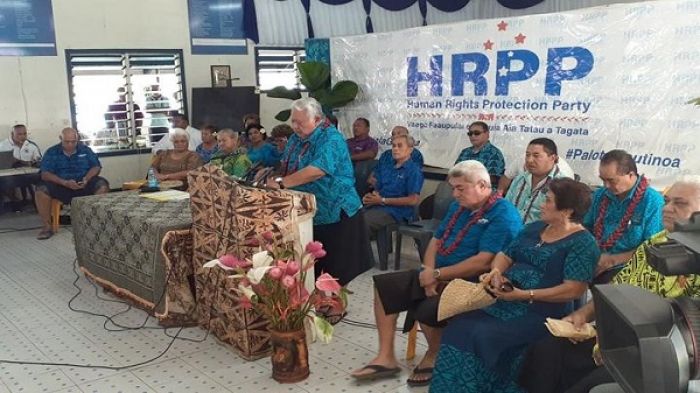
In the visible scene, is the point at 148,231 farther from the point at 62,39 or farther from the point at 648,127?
the point at 62,39

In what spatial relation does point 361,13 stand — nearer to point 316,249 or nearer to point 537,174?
point 537,174

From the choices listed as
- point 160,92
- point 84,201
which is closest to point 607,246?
point 84,201

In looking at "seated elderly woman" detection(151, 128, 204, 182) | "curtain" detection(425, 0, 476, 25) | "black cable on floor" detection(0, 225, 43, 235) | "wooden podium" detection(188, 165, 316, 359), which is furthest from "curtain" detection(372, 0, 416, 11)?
"wooden podium" detection(188, 165, 316, 359)

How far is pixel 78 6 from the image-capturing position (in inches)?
298

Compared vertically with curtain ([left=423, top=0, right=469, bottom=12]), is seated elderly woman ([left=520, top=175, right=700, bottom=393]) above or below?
below

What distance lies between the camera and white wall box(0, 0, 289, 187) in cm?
733

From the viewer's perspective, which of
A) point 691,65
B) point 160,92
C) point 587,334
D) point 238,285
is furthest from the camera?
point 160,92

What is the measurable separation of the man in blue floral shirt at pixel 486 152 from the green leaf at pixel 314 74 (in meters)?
2.43

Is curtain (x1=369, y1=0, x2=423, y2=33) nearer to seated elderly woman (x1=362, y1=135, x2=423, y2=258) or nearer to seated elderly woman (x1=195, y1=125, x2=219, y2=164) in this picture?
seated elderly woman (x1=195, y1=125, x2=219, y2=164)

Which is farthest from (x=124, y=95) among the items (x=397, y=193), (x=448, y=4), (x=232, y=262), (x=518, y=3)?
(x=518, y=3)

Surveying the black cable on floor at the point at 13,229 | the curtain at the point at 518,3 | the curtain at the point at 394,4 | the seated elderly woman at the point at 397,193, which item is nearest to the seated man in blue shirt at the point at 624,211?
the seated elderly woman at the point at 397,193

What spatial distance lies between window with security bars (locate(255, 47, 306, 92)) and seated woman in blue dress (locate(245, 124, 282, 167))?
10.3 ft

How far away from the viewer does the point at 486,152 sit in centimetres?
492

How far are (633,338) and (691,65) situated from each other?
11.8ft
